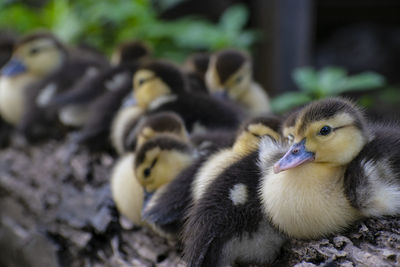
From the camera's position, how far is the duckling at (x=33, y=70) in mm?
2988

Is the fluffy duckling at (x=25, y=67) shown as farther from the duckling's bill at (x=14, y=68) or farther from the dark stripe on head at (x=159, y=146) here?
the dark stripe on head at (x=159, y=146)

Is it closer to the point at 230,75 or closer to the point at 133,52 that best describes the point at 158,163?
the point at 230,75

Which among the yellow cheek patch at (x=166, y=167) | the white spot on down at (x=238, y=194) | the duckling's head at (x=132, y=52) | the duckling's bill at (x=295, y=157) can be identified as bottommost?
the duckling's head at (x=132, y=52)

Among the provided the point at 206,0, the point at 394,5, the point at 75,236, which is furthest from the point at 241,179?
the point at 394,5

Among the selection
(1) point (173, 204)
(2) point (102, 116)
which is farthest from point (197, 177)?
(2) point (102, 116)

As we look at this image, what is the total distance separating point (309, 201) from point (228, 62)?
151 centimetres

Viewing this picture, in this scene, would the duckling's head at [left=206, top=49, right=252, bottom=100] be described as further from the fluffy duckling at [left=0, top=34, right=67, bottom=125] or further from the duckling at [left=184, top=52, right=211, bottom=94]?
the fluffy duckling at [left=0, top=34, right=67, bottom=125]

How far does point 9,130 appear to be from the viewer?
3.35m

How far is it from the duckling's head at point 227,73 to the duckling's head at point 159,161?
0.96 metres

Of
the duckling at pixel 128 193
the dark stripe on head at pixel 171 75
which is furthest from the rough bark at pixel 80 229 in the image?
the dark stripe on head at pixel 171 75

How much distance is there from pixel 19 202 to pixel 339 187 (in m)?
1.77

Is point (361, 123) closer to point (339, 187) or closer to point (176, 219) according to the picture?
point (339, 187)

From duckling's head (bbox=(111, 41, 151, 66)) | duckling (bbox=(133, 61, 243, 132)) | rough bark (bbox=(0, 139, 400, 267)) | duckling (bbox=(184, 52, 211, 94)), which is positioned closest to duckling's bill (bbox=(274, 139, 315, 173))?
rough bark (bbox=(0, 139, 400, 267))

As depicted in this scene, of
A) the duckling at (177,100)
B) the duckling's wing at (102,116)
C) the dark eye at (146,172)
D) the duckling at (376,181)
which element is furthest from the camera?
the duckling's wing at (102,116)
